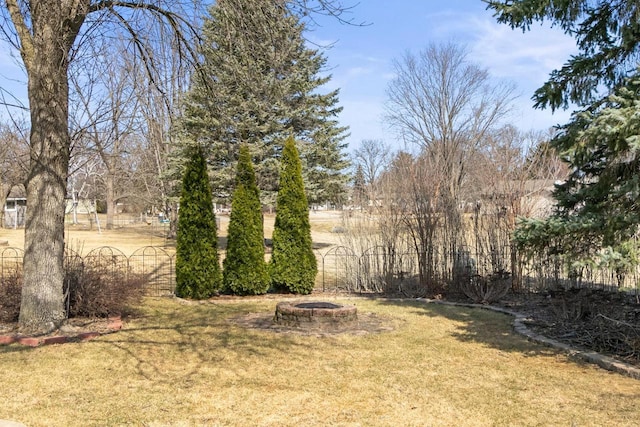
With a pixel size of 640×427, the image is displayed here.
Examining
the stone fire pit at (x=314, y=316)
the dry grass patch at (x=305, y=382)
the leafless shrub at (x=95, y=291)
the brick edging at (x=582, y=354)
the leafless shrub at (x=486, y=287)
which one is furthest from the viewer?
the leafless shrub at (x=486, y=287)

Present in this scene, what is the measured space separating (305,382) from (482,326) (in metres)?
3.71

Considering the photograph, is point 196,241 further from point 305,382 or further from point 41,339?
point 305,382

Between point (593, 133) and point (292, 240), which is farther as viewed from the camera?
point (292, 240)

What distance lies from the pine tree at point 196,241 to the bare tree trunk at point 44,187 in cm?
328

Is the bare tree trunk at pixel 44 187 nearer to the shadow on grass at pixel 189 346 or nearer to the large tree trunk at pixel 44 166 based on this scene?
the large tree trunk at pixel 44 166

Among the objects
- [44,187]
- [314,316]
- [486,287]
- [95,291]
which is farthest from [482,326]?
[44,187]

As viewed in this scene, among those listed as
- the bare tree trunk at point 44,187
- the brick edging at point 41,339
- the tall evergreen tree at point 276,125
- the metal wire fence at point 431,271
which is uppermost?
the tall evergreen tree at point 276,125

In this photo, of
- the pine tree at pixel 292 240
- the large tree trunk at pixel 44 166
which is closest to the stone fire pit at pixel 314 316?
the large tree trunk at pixel 44 166

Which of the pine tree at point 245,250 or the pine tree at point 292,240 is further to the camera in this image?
the pine tree at point 292,240

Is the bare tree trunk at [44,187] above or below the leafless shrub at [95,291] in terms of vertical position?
above

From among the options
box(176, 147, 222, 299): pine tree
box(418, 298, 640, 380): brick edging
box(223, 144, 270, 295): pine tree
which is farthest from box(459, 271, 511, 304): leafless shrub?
box(176, 147, 222, 299): pine tree

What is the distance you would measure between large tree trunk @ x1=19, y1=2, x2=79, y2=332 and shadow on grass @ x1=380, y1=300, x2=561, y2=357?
518 cm

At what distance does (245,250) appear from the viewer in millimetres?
9984

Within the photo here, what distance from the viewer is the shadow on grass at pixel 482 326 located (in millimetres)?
6047
